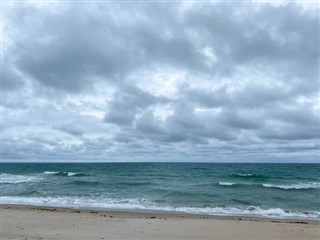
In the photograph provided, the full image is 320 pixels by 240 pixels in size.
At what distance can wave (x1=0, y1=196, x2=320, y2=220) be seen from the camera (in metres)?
17.5

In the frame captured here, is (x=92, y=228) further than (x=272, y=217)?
No

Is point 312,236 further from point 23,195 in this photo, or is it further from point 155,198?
point 23,195

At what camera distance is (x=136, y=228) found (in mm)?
11914

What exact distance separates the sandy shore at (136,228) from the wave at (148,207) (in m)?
3.78

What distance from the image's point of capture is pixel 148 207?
19.5 meters

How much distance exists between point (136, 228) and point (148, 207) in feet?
25.3

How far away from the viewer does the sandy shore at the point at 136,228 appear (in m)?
10.6

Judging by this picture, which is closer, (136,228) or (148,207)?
(136,228)

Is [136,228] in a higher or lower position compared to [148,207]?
higher

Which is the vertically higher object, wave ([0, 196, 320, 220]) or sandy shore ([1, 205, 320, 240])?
sandy shore ([1, 205, 320, 240])

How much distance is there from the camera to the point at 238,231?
11.9 m

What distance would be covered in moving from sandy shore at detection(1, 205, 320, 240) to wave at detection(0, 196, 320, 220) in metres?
3.78

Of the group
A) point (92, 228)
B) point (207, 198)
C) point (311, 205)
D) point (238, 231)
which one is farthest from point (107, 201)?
point (311, 205)

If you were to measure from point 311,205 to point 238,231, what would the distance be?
37.6 ft
